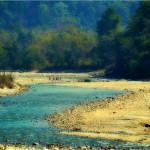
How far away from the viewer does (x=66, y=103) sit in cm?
4866

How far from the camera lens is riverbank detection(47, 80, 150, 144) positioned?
31000 millimetres

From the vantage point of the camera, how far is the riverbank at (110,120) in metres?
31.0

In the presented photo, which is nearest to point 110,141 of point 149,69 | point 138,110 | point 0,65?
point 138,110

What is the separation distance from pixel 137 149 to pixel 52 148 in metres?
3.80

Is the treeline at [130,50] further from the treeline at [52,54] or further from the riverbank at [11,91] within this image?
the riverbank at [11,91]

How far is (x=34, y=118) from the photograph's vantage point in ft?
125

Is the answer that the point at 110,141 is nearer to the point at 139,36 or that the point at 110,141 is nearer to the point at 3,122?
the point at 3,122

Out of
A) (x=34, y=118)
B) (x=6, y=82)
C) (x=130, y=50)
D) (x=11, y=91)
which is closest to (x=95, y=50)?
(x=130, y=50)

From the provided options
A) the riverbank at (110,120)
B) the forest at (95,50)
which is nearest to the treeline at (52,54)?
the forest at (95,50)

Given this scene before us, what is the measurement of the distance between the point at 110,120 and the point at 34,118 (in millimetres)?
5185

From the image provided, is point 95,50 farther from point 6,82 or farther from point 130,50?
point 6,82

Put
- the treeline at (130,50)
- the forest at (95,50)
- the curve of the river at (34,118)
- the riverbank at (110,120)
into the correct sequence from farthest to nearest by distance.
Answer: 1. the forest at (95,50)
2. the treeline at (130,50)
3. the riverbank at (110,120)
4. the curve of the river at (34,118)

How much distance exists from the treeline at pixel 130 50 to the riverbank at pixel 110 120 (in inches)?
1629

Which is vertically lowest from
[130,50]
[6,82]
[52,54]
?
[6,82]
